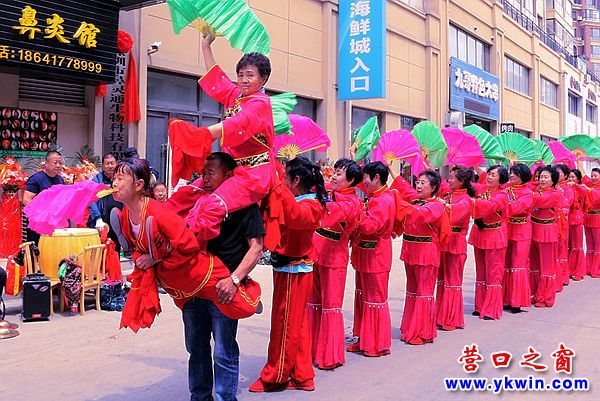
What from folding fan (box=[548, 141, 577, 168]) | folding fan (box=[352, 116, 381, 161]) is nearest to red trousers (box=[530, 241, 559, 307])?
folding fan (box=[352, 116, 381, 161])

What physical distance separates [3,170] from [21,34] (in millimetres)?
2345

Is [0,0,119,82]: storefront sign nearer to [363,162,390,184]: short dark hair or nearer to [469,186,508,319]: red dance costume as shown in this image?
[363,162,390,184]: short dark hair

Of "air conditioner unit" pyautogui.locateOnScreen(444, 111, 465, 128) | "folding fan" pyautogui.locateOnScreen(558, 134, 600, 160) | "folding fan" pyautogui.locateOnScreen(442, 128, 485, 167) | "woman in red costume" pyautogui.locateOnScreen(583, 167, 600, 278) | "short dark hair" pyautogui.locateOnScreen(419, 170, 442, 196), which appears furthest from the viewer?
"air conditioner unit" pyautogui.locateOnScreen(444, 111, 465, 128)

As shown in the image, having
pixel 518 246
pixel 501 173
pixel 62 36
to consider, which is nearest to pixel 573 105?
pixel 518 246

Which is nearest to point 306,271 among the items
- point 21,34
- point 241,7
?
point 241,7

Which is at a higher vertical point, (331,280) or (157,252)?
(157,252)

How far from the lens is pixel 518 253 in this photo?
7.04 metres

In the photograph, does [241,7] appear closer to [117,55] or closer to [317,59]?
[117,55]

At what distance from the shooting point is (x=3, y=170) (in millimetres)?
7176

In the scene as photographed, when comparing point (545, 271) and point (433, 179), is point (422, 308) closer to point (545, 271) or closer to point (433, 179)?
point (433, 179)

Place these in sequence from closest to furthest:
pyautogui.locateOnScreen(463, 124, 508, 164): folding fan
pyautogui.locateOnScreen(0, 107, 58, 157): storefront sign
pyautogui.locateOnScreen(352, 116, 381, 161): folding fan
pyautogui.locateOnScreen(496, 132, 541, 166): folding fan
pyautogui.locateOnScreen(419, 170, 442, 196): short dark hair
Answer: pyautogui.locateOnScreen(419, 170, 442, 196): short dark hair < pyautogui.locateOnScreen(352, 116, 381, 161): folding fan < pyautogui.locateOnScreen(463, 124, 508, 164): folding fan < pyautogui.locateOnScreen(496, 132, 541, 166): folding fan < pyautogui.locateOnScreen(0, 107, 58, 157): storefront sign

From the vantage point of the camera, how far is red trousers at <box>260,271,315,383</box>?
401 cm

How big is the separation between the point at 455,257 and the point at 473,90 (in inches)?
721

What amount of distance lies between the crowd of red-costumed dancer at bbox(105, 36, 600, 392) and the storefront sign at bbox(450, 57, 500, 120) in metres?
13.7
